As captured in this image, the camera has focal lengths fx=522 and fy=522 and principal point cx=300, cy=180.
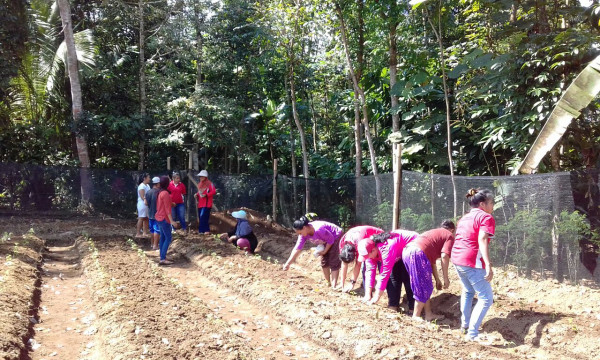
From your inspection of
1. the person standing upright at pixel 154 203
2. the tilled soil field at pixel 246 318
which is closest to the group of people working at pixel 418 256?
the tilled soil field at pixel 246 318

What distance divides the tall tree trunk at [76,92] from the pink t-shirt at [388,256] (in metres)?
11.7

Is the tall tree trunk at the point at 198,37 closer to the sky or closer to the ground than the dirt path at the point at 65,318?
closer to the sky

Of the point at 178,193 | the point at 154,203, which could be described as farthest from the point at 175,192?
the point at 154,203

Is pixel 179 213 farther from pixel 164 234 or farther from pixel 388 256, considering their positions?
pixel 388 256

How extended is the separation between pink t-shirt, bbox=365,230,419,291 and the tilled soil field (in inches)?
15.5

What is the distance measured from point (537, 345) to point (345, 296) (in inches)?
99.5

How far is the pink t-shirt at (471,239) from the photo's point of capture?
18.9 feet

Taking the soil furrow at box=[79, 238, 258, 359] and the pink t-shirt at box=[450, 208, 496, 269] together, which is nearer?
the soil furrow at box=[79, 238, 258, 359]

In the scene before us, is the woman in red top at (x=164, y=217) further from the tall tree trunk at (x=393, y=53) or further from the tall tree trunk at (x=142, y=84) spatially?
the tall tree trunk at (x=142, y=84)

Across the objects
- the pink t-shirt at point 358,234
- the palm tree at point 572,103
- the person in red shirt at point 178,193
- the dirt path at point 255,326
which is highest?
the palm tree at point 572,103

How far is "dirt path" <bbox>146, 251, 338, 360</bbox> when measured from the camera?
18.8 feet

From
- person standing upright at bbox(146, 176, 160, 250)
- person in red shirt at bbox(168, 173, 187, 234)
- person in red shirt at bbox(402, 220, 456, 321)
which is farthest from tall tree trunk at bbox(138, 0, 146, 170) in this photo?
person in red shirt at bbox(402, 220, 456, 321)

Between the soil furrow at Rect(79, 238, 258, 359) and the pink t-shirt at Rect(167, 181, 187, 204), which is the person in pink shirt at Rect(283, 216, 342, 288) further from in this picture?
the pink t-shirt at Rect(167, 181, 187, 204)

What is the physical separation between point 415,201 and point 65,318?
6.18 meters
